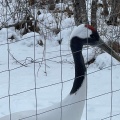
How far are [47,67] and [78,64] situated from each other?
232 centimetres

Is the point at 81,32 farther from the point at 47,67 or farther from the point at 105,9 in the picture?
the point at 105,9

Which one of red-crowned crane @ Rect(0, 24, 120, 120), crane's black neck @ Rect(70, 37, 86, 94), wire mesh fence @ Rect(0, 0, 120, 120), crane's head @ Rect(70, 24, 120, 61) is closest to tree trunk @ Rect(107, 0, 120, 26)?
wire mesh fence @ Rect(0, 0, 120, 120)

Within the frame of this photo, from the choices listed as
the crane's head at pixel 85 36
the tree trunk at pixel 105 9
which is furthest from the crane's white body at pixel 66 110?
the tree trunk at pixel 105 9

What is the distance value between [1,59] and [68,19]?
4.83 ft

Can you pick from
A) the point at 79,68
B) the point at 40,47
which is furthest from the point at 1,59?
the point at 79,68

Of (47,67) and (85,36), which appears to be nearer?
(85,36)

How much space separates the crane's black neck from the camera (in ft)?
9.91

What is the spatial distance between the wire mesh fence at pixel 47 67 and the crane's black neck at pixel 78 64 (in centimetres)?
12

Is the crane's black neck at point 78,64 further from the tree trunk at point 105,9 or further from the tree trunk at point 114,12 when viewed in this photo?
the tree trunk at point 105,9

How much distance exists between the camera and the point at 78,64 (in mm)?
3088

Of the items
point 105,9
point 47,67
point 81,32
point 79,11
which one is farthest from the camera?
point 105,9

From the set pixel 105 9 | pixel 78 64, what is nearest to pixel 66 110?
pixel 78 64

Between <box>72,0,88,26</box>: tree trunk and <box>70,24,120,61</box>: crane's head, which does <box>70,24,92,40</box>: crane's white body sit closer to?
<box>70,24,120,61</box>: crane's head

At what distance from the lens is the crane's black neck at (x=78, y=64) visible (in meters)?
3.02
